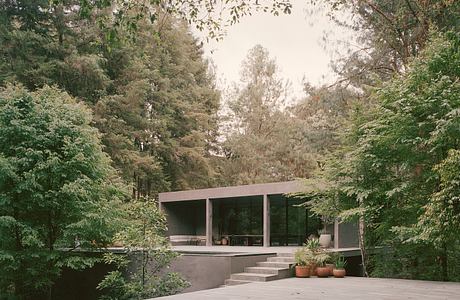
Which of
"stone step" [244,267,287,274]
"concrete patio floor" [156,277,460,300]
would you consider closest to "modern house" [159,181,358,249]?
"stone step" [244,267,287,274]

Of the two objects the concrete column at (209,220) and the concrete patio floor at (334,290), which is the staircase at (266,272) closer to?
the concrete patio floor at (334,290)

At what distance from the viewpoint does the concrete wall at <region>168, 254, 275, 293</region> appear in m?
12.7

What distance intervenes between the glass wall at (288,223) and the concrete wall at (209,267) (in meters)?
7.11

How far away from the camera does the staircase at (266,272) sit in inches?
477

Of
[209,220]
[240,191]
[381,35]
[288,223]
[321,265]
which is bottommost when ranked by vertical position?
[321,265]

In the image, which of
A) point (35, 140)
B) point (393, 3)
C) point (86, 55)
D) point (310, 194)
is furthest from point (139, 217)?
point (86, 55)

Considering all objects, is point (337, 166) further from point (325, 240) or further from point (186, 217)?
point (186, 217)

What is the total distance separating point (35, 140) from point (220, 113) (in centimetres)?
2218

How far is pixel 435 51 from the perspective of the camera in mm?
12156

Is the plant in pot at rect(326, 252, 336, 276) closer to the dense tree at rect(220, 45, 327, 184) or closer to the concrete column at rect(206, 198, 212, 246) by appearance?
the concrete column at rect(206, 198, 212, 246)

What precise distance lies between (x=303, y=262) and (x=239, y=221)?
36.0 ft

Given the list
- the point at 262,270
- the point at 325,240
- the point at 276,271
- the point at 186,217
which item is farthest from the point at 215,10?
the point at 186,217

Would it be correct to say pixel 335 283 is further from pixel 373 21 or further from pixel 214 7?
pixel 373 21

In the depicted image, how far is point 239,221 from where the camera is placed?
23.4 metres
